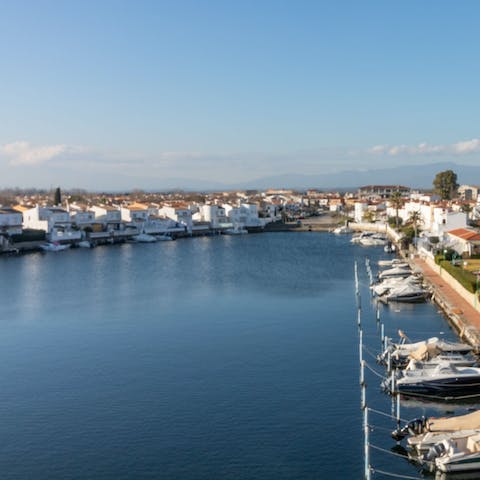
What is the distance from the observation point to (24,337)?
106 feet

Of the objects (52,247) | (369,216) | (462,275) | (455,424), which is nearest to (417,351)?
(455,424)

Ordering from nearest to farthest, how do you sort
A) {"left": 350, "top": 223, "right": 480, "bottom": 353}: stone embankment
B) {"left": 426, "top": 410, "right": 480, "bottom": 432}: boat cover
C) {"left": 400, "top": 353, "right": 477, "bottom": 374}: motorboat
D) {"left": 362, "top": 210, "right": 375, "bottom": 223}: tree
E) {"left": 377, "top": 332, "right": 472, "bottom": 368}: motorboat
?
{"left": 426, "top": 410, "right": 480, "bottom": 432}: boat cover
{"left": 400, "top": 353, "right": 477, "bottom": 374}: motorboat
{"left": 377, "top": 332, "right": 472, "bottom": 368}: motorboat
{"left": 350, "top": 223, "right": 480, "bottom": 353}: stone embankment
{"left": 362, "top": 210, "right": 375, "bottom": 223}: tree

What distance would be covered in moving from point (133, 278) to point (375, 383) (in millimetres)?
31594

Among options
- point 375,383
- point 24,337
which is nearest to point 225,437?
point 375,383

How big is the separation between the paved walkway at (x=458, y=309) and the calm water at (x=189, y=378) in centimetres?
86

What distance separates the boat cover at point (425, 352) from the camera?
25.1m

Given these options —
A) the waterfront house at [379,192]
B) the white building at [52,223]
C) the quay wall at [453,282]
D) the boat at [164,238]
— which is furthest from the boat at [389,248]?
A: the waterfront house at [379,192]

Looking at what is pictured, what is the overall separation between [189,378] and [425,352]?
8908mm

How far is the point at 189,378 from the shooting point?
81.6 ft

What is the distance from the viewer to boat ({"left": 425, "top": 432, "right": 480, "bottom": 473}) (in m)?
16.6

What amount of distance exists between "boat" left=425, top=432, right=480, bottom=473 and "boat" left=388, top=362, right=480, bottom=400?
4.98 metres

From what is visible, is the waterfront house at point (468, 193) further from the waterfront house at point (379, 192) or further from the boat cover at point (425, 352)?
the boat cover at point (425, 352)

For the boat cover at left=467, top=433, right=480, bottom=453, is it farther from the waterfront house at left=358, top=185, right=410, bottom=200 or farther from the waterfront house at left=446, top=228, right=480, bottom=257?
the waterfront house at left=358, top=185, right=410, bottom=200

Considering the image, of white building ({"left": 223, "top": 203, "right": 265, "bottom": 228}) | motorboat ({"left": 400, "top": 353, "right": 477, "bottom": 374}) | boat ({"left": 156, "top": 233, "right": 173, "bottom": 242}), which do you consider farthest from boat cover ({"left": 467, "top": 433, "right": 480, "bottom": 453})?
white building ({"left": 223, "top": 203, "right": 265, "bottom": 228})
